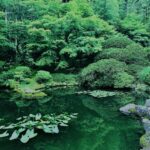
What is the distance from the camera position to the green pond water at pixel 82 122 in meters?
9.17

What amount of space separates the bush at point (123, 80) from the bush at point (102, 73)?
0.84 ft

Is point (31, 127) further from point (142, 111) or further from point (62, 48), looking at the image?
point (62, 48)

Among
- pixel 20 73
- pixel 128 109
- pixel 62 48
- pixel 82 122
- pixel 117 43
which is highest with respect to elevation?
pixel 117 43

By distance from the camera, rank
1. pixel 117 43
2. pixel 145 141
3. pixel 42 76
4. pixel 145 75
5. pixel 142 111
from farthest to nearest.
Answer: pixel 117 43, pixel 42 76, pixel 145 75, pixel 142 111, pixel 145 141

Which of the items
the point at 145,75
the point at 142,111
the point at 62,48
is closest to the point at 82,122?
the point at 142,111

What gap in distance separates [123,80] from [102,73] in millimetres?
1347

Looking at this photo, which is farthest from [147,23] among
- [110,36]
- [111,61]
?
[111,61]

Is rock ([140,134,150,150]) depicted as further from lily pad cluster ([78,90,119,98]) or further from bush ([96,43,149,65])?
bush ([96,43,149,65])

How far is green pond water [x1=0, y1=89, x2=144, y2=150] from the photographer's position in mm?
9172

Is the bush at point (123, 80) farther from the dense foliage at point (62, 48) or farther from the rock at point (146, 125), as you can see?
the rock at point (146, 125)

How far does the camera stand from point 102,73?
58.6 ft

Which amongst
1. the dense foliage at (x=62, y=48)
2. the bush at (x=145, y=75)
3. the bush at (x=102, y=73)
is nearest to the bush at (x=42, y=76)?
the dense foliage at (x=62, y=48)

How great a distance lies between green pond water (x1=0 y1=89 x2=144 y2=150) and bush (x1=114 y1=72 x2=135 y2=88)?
0.98m

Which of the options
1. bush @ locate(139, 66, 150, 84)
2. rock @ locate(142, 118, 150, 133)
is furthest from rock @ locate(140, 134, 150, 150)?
bush @ locate(139, 66, 150, 84)
